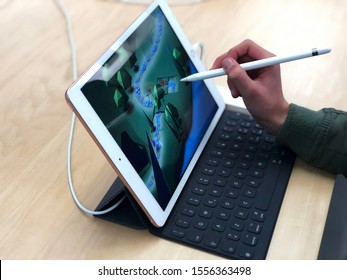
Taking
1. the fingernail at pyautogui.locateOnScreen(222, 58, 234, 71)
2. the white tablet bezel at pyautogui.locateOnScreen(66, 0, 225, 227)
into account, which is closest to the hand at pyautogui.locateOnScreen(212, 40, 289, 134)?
the fingernail at pyautogui.locateOnScreen(222, 58, 234, 71)

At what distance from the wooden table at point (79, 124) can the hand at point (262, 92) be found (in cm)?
9

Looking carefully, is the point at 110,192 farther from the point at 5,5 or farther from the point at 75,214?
the point at 5,5

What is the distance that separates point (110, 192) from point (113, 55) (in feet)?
0.65

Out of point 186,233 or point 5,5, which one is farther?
point 5,5

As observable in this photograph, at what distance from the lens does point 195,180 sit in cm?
68

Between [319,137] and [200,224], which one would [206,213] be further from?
[319,137]

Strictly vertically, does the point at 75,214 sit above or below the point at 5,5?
below

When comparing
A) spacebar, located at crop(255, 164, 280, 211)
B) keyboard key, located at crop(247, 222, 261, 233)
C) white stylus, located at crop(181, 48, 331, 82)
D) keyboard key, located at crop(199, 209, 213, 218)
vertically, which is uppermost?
white stylus, located at crop(181, 48, 331, 82)

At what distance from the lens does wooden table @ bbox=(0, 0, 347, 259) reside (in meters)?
0.62

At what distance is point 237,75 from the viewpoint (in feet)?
2.21

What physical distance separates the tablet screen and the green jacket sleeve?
144 millimetres

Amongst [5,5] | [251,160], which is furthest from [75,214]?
[5,5]

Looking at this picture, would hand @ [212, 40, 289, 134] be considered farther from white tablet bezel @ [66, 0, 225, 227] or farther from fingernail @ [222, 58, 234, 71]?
white tablet bezel @ [66, 0, 225, 227]
